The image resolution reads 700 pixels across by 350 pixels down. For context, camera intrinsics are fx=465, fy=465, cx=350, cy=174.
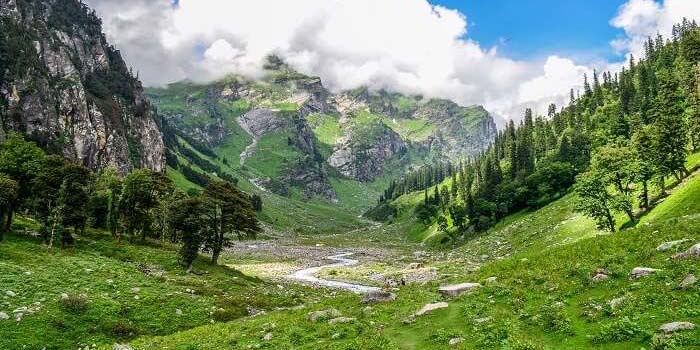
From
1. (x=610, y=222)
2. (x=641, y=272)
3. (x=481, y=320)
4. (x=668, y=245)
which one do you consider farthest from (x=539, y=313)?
(x=610, y=222)

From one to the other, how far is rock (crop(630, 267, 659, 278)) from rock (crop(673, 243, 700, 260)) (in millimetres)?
1573

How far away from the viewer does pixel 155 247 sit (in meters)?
66.7

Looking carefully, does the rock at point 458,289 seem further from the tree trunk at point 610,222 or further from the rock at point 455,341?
the tree trunk at point 610,222

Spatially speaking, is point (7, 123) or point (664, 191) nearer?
point (664, 191)

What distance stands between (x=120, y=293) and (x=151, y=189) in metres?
30.8

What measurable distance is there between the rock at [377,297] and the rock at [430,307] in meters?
5.60

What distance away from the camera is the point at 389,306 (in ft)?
98.1

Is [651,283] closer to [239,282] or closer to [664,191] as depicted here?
[239,282]

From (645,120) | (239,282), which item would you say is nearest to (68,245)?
(239,282)

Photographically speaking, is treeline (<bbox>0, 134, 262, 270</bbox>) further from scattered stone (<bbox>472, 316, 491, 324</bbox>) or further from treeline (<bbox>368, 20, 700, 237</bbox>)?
treeline (<bbox>368, 20, 700, 237</bbox>)

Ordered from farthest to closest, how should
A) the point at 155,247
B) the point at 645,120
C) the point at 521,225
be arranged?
the point at 645,120 < the point at 521,225 < the point at 155,247

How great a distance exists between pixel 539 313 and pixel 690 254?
787 centimetres

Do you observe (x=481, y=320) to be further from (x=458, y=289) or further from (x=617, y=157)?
(x=617, y=157)

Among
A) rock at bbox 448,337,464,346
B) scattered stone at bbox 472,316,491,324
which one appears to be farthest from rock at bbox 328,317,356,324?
rock at bbox 448,337,464,346
